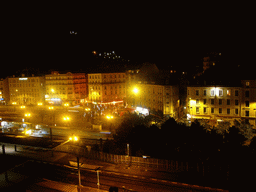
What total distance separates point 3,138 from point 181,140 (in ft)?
45.6

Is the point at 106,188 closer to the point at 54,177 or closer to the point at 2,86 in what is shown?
the point at 54,177

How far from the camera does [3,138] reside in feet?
55.4

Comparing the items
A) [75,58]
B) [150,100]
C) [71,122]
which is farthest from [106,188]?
[75,58]

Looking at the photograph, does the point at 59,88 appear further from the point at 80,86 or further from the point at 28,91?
the point at 28,91

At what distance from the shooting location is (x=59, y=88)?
173 feet

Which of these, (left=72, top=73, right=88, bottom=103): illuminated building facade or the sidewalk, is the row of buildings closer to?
(left=72, top=73, right=88, bottom=103): illuminated building facade

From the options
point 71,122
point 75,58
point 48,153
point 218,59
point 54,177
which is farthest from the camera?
point 75,58

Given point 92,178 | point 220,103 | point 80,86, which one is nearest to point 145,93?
point 220,103

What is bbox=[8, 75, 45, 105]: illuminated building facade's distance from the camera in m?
54.2

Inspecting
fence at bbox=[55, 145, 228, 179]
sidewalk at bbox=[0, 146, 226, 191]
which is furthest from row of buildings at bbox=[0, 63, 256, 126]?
sidewalk at bbox=[0, 146, 226, 191]

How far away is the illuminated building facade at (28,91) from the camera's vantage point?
54.2 metres

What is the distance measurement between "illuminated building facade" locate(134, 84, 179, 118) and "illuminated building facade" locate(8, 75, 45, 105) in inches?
1035

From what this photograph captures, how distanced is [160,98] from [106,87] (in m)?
16.7

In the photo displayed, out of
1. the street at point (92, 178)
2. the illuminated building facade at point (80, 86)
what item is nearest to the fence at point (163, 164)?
the street at point (92, 178)
